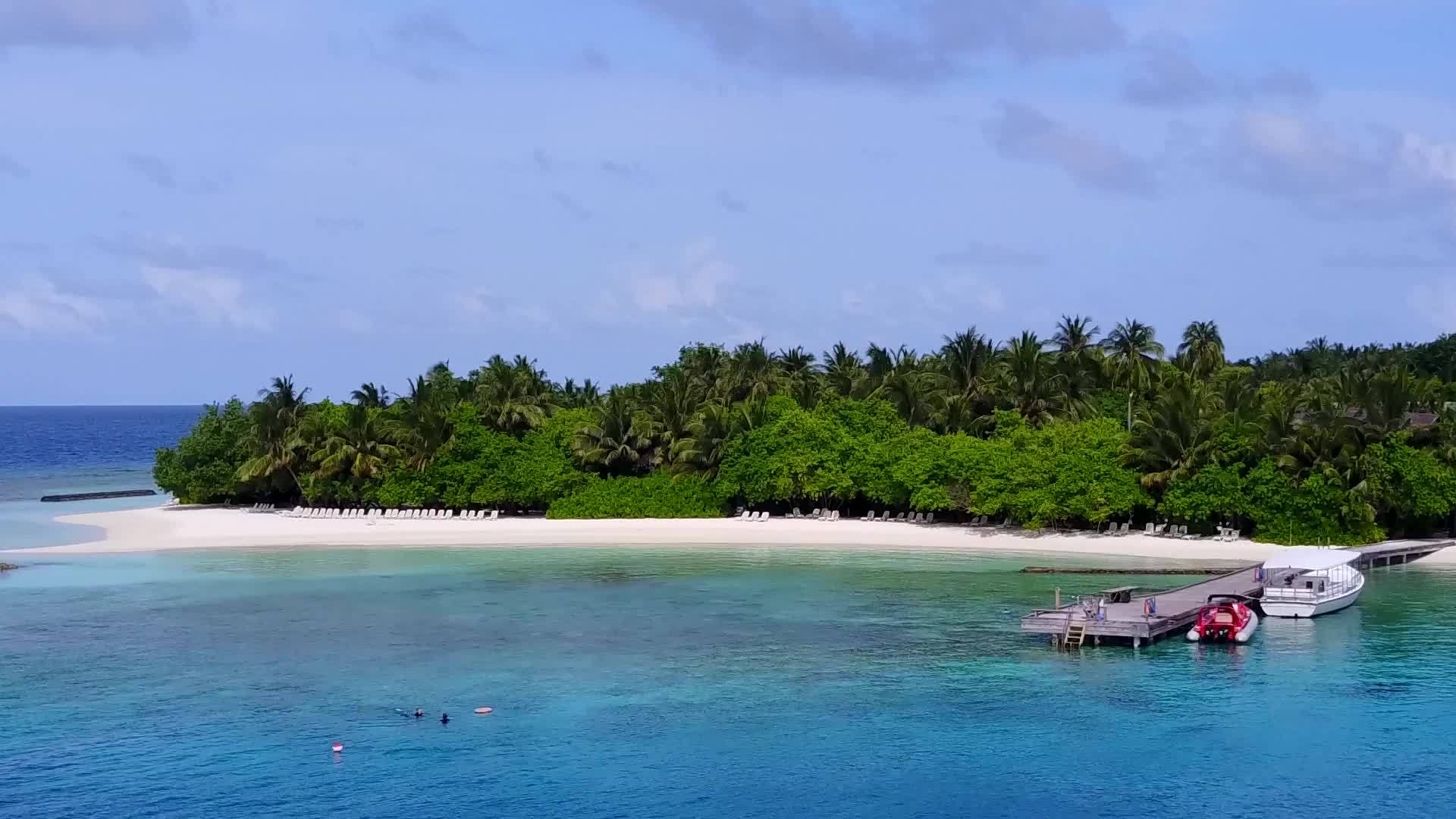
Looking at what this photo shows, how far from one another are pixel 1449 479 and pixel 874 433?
29.4m

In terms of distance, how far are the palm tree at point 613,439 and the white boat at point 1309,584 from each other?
4084 centimetres

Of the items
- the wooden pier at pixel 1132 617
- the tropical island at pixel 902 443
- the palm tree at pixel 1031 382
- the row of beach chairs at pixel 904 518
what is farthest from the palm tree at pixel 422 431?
the wooden pier at pixel 1132 617

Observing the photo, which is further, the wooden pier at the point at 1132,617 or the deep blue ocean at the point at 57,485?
the deep blue ocean at the point at 57,485

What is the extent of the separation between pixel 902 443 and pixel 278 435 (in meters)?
39.7

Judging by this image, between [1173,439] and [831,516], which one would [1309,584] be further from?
[831,516]

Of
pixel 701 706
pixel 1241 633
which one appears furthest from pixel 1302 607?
pixel 701 706

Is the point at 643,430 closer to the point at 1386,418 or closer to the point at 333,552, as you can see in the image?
the point at 333,552

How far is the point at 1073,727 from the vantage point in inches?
1383

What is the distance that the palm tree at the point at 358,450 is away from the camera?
285 feet

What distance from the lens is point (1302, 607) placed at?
163ft

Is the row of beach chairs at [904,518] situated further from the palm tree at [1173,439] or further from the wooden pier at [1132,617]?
the wooden pier at [1132,617]

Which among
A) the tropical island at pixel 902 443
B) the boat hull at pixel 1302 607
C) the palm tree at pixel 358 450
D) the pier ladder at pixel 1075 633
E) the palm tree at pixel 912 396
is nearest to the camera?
the pier ladder at pixel 1075 633

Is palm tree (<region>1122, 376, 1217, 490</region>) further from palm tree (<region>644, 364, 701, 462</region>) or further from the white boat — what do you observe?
palm tree (<region>644, 364, 701, 462</region>)

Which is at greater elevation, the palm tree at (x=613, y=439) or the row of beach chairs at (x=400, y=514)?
the palm tree at (x=613, y=439)
